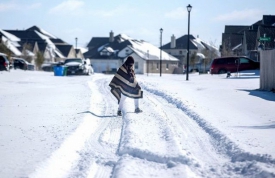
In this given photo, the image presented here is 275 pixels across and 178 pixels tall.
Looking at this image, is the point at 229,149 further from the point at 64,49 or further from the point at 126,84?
the point at 64,49

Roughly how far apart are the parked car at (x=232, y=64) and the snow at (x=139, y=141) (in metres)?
21.0

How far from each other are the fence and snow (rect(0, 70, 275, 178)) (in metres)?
4.65

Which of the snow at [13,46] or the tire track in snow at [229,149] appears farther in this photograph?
the snow at [13,46]

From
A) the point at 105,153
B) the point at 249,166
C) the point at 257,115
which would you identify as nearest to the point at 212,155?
the point at 249,166

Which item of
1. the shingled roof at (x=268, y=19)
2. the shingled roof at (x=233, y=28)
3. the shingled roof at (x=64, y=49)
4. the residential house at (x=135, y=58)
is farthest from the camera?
the shingled roof at (x=64, y=49)

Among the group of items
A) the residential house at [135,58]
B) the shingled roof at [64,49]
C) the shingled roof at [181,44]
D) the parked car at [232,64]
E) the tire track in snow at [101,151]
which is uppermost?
the shingled roof at [181,44]

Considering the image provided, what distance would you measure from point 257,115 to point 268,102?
3.01 meters

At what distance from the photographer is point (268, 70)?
17812mm

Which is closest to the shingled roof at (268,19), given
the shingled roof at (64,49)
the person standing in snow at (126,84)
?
the person standing in snow at (126,84)

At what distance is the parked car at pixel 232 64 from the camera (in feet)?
110

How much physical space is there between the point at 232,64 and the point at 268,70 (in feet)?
53.3

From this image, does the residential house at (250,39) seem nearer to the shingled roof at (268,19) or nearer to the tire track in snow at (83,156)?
the shingled roof at (268,19)

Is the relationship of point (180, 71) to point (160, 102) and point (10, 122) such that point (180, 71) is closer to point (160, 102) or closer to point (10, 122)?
point (160, 102)

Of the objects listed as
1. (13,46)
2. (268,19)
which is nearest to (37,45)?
(13,46)
